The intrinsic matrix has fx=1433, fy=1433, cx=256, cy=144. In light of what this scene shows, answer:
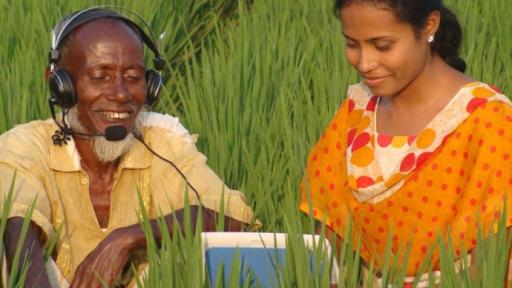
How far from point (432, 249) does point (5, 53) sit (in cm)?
226

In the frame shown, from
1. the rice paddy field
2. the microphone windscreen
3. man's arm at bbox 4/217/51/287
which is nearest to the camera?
the rice paddy field

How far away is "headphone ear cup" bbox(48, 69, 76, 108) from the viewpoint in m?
3.26

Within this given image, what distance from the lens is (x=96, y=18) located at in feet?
11.1

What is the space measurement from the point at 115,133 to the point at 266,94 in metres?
1.22

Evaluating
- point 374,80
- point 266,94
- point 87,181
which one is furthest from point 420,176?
point 266,94

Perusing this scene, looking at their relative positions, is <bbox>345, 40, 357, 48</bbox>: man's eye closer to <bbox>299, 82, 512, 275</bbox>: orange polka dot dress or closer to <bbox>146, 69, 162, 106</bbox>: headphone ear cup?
<bbox>299, 82, 512, 275</bbox>: orange polka dot dress

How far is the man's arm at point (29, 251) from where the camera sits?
2.97 m

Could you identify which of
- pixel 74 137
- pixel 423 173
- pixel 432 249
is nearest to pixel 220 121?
pixel 74 137

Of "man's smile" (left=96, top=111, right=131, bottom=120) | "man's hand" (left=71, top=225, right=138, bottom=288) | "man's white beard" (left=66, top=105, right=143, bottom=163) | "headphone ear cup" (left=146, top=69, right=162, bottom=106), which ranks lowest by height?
→ "man's hand" (left=71, top=225, right=138, bottom=288)

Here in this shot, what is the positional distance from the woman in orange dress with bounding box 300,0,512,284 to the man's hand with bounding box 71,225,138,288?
1.35 ft

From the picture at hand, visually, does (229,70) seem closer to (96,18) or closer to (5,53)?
(5,53)

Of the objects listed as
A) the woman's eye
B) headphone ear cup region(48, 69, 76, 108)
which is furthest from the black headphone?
the woman's eye

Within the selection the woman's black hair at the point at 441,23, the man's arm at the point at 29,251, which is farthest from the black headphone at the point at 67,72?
the woman's black hair at the point at 441,23

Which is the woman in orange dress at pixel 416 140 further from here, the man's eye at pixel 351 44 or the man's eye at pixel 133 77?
the man's eye at pixel 133 77
